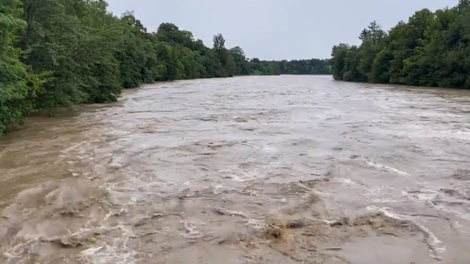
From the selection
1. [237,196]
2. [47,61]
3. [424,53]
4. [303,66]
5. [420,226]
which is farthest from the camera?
[303,66]

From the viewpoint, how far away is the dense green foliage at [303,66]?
6299 inches

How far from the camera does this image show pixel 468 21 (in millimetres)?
35094

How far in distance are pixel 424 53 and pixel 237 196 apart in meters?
41.3

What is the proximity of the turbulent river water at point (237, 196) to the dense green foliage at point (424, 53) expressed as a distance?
26903mm

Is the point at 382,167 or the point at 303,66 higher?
the point at 382,167

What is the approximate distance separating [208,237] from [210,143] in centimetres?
612

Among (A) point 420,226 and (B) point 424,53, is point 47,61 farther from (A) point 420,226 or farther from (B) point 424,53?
(B) point 424,53

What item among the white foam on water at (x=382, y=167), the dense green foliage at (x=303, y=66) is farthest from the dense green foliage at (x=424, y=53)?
the dense green foliage at (x=303, y=66)

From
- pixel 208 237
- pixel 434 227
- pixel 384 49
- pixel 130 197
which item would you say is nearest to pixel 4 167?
pixel 130 197

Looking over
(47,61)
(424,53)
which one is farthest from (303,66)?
(47,61)

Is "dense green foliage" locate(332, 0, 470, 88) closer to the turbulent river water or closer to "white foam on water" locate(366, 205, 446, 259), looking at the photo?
the turbulent river water

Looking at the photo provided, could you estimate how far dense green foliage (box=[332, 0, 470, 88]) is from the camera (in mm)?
36812

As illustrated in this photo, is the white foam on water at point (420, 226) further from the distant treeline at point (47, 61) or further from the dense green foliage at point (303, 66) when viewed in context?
the dense green foliage at point (303, 66)

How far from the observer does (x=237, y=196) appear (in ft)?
22.2
